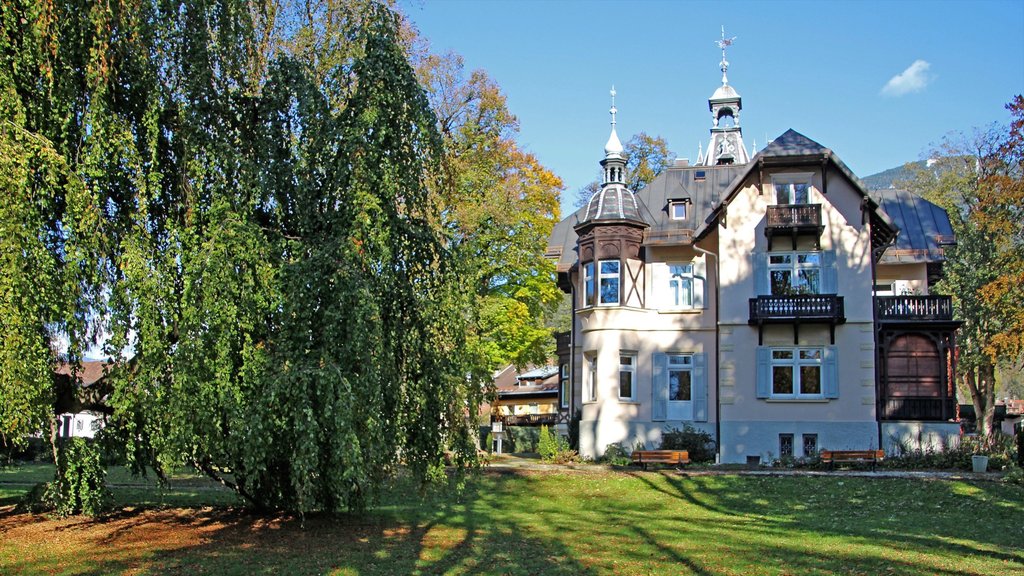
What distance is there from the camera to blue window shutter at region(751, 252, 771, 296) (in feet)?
89.9

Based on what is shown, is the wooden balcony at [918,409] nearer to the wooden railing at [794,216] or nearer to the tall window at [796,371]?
the tall window at [796,371]

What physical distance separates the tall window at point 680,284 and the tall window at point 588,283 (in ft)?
8.62

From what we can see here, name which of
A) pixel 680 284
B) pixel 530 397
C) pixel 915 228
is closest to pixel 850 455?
pixel 680 284

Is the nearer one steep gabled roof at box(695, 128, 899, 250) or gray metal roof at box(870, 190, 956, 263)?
steep gabled roof at box(695, 128, 899, 250)

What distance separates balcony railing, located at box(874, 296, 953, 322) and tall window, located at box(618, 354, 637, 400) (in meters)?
7.41

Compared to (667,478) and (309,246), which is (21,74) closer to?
(309,246)

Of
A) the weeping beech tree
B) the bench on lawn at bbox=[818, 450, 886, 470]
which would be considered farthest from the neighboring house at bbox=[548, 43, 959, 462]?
the weeping beech tree

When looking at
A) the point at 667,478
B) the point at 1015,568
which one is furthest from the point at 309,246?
the point at 667,478

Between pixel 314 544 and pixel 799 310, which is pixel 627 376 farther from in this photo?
pixel 314 544

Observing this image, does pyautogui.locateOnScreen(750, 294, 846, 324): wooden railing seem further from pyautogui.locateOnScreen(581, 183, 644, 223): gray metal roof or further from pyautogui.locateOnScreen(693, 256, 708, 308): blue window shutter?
pyautogui.locateOnScreen(581, 183, 644, 223): gray metal roof

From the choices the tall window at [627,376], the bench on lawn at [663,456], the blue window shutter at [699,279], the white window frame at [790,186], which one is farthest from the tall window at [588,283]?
the bench on lawn at [663,456]

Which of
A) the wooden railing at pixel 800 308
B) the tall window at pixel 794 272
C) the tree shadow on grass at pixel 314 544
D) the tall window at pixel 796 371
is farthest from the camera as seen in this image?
the tall window at pixel 794 272

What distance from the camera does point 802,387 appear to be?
88.3 ft

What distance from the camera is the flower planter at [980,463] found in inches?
866
